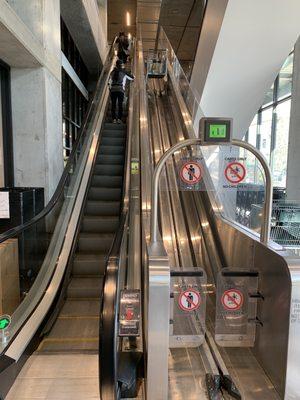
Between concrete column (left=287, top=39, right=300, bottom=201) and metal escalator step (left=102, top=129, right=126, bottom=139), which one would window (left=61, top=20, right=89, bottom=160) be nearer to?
metal escalator step (left=102, top=129, right=126, bottom=139)

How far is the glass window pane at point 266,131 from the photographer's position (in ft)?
37.0

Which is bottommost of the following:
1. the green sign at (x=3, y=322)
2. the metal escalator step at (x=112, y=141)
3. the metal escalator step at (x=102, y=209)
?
the green sign at (x=3, y=322)

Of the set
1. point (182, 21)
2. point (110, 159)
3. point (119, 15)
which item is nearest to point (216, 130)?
point (110, 159)

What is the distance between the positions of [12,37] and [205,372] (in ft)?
12.9

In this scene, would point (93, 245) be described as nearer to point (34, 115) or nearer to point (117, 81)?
point (34, 115)

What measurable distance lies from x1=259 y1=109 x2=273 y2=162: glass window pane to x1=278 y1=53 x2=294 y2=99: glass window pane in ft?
3.00

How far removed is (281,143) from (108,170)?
641 cm

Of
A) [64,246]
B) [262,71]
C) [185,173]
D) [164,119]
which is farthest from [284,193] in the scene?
[185,173]

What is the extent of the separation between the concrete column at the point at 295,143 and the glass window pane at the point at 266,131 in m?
1.77

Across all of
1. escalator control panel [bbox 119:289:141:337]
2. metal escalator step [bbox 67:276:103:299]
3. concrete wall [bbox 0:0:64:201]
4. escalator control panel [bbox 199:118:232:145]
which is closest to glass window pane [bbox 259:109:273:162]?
concrete wall [bbox 0:0:64:201]

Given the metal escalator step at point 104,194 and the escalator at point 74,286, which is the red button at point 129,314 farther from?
the metal escalator step at point 104,194

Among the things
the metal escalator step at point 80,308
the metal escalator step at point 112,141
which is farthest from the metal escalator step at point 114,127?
the metal escalator step at point 80,308

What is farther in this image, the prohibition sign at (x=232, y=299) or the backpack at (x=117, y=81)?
the backpack at (x=117, y=81)

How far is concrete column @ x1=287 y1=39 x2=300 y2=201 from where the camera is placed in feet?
29.5
